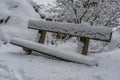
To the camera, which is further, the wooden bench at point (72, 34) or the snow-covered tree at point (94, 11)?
the snow-covered tree at point (94, 11)

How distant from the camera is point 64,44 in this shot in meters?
9.07

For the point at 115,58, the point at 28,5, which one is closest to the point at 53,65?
the point at 115,58

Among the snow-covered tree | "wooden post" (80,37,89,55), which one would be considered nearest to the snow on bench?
"wooden post" (80,37,89,55)

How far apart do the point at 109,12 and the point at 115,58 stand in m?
1.85

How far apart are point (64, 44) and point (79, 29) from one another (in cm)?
309

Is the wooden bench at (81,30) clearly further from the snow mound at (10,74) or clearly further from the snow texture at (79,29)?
the snow mound at (10,74)

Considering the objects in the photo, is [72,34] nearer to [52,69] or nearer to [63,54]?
[63,54]

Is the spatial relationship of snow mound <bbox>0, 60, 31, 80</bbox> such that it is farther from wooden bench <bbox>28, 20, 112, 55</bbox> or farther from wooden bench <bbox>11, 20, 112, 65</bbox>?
wooden bench <bbox>28, 20, 112, 55</bbox>

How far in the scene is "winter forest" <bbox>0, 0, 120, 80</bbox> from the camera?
17.9ft

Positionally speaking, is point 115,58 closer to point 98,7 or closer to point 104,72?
point 104,72

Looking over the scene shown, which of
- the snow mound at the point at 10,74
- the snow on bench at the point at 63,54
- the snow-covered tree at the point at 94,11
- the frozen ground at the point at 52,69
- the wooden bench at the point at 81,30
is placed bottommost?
the snow mound at the point at 10,74

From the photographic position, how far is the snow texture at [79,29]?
5.59m

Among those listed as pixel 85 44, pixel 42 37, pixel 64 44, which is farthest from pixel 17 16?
pixel 85 44

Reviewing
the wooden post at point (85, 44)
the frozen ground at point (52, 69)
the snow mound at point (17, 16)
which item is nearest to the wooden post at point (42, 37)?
the frozen ground at point (52, 69)
